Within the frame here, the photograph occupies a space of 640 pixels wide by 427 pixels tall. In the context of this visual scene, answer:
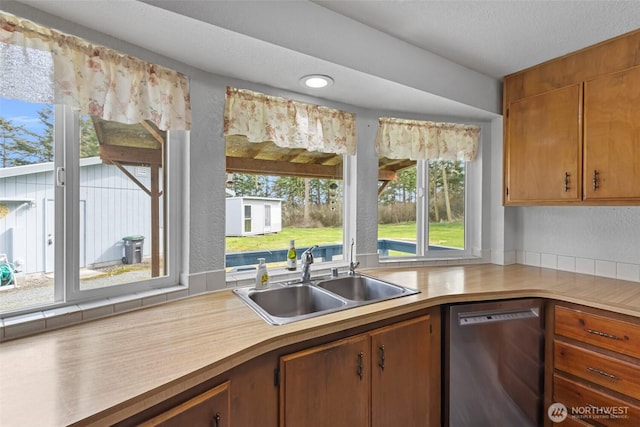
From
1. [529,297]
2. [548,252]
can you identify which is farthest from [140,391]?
[548,252]

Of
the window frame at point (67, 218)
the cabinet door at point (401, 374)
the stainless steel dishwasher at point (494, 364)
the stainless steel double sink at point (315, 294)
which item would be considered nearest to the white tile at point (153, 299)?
the window frame at point (67, 218)

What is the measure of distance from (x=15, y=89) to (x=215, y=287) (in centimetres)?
119

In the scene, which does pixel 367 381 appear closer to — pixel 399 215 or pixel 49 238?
pixel 399 215

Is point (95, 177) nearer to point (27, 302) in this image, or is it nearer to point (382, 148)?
point (27, 302)

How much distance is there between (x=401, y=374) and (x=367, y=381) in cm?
22

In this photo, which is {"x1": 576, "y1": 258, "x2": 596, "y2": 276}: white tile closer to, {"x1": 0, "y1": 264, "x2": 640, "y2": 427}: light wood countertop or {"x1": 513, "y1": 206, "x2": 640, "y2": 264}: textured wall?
{"x1": 513, "y1": 206, "x2": 640, "y2": 264}: textured wall

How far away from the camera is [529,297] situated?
1822 mm

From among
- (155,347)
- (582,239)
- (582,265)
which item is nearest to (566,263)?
(582,265)

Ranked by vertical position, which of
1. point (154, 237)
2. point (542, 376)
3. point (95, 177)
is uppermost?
point (95, 177)

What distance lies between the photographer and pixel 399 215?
8.30 ft

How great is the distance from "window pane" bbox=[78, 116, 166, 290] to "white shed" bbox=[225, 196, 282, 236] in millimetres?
402

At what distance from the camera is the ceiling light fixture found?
176 cm

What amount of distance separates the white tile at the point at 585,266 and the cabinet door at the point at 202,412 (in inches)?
97.4

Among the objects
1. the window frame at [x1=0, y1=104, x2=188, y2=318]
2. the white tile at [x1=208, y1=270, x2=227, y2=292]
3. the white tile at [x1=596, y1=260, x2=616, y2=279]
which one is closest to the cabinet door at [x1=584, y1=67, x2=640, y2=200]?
the white tile at [x1=596, y1=260, x2=616, y2=279]
